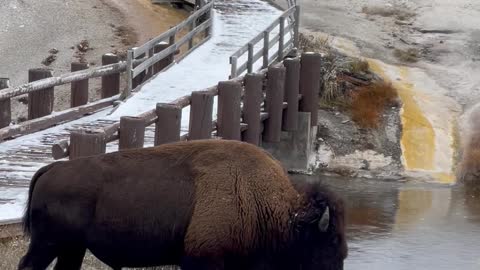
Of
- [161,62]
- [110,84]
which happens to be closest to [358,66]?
[161,62]

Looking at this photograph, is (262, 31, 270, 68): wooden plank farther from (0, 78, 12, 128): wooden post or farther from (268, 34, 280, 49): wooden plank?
(0, 78, 12, 128): wooden post

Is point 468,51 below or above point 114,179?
below

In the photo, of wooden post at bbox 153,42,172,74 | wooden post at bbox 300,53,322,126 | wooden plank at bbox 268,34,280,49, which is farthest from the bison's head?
wooden plank at bbox 268,34,280,49

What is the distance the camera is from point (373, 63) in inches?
1078

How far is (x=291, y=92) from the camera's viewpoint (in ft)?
62.5

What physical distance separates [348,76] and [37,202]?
19.0m

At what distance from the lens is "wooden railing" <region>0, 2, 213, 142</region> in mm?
13148

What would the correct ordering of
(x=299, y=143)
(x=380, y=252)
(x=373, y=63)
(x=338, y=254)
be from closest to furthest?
(x=338, y=254), (x=380, y=252), (x=299, y=143), (x=373, y=63)

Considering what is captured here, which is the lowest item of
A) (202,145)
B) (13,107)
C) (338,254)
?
(13,107)

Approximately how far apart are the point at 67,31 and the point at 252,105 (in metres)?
13.5

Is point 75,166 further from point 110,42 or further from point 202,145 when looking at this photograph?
point 110,42

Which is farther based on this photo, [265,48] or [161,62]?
[265,48]

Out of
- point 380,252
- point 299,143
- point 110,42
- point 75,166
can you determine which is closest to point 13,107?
point 110,42

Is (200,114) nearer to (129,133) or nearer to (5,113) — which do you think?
(129,133)
